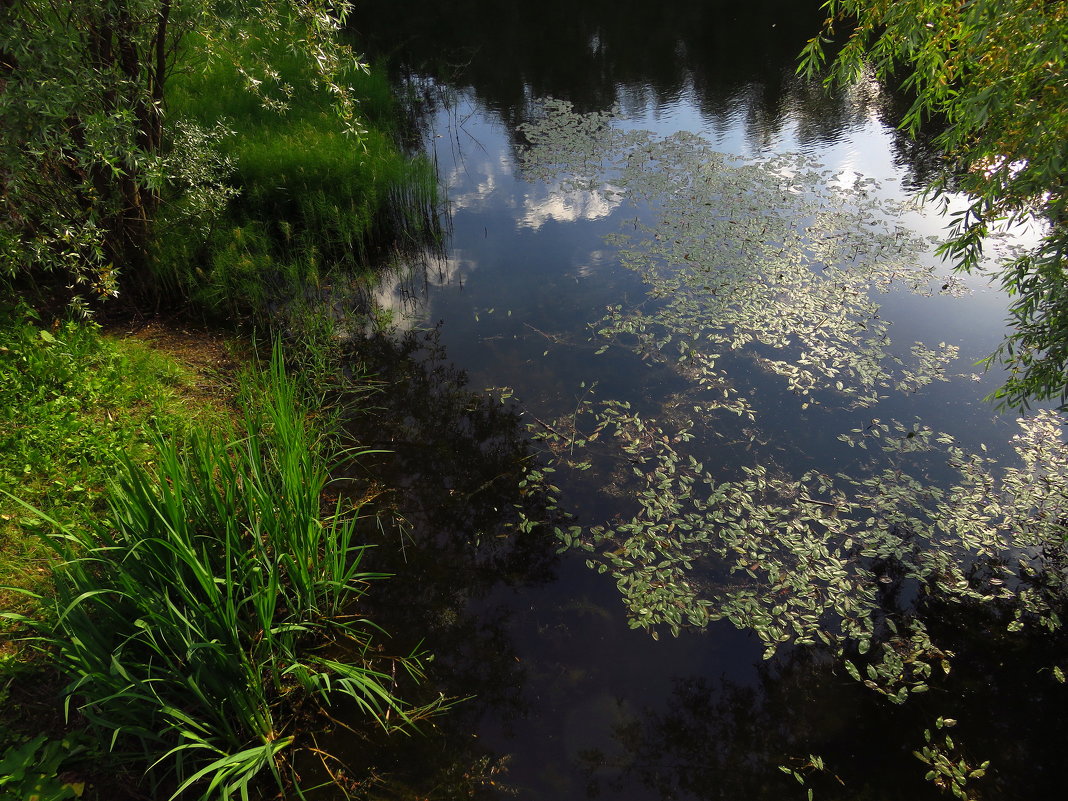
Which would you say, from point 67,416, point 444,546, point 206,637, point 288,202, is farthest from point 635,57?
point 206,637

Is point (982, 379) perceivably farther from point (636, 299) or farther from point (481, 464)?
point (481, 464)

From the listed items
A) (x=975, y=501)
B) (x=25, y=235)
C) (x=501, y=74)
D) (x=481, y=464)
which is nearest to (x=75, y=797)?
(x=481, y=464)

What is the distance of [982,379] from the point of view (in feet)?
14.5

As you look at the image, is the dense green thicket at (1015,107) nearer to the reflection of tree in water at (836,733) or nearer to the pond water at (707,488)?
the pond water at (707,488)

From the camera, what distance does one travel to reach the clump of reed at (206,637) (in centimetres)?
221

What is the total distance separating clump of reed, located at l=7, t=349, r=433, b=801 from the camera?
2213 millimetres

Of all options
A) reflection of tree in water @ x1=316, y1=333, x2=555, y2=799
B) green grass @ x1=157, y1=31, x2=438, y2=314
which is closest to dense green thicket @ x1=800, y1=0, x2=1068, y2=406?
reflection of tree in water @ x1=316, y1=333, x2=555, y2=799

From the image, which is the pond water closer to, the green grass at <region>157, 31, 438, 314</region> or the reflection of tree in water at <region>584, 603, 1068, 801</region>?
the reflection of tree in water at <region>584, 603, 1068, 801</region>

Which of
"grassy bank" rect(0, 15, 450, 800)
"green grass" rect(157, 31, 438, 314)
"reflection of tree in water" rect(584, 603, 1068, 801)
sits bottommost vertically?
"reflection of tree in water" rect(584, 603, 1068, 801)

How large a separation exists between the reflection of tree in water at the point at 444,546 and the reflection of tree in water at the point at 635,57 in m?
5.53

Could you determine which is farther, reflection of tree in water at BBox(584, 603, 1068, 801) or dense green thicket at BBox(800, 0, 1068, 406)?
dense green thicket at BBox(800, 0, 1068, 406)

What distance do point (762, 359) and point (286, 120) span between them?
587cm

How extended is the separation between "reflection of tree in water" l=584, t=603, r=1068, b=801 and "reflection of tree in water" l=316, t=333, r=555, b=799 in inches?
23.9

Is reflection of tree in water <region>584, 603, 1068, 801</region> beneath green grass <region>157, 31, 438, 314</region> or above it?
beneath
